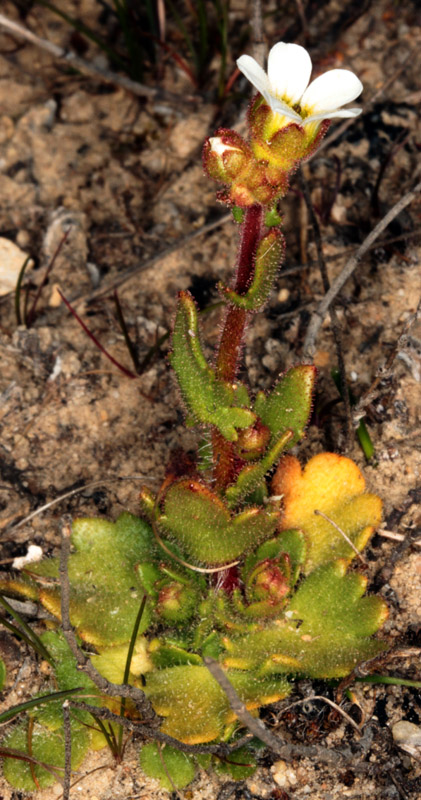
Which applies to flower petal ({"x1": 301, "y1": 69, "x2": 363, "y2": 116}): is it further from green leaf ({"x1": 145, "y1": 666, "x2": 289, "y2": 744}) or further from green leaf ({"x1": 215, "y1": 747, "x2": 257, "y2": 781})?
green leaf ({"x1": 215, "y1": 747, "x2": 257, "y2": 781})

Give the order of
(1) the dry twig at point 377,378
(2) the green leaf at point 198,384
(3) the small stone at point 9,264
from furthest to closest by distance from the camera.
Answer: (3) the small stone at point 9,264 → (1) the dry twig at point 377,378 → (2) the green leaf at point 198,384

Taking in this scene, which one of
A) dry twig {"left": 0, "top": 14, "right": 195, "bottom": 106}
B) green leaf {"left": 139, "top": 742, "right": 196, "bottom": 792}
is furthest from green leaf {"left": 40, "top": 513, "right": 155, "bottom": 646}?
dry twig {"left": 0, "top": 14, "right": 195, "bottom": 106}

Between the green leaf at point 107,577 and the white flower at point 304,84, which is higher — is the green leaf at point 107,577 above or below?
below

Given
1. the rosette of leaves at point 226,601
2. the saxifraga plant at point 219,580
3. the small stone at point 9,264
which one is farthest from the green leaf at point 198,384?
the small stone at point 9,264

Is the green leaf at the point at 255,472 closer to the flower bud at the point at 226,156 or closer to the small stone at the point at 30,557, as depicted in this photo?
the small stone at the point at 30,557

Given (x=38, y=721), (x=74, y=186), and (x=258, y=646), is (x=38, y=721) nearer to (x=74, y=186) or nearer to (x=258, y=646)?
(x=258, y=646)

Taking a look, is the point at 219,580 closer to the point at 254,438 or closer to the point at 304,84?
the point at 254,438

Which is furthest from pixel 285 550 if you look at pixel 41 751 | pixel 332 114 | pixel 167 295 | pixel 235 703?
pixel 332 114
